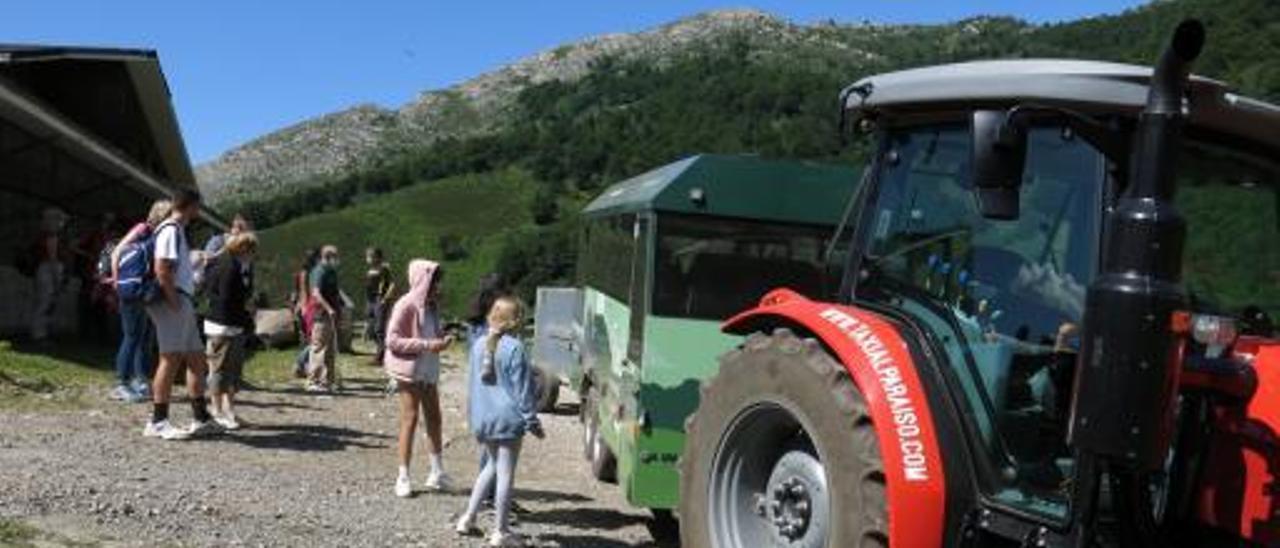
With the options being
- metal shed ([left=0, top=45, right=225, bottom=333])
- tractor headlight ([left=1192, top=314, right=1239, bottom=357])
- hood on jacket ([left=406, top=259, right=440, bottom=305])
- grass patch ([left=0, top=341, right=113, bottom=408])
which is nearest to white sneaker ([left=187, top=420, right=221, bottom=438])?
grass patch ([left=0, top=341, right=113, bottom=408])

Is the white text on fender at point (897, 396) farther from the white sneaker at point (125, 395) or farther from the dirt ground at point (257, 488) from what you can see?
the white sneaker at point (125, 395)

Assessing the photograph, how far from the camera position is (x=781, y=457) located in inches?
224

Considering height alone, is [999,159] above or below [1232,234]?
above

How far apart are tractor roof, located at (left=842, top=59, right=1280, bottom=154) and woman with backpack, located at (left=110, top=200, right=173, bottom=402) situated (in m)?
7.12

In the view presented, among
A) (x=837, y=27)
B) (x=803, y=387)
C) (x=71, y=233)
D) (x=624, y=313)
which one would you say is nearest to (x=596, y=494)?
(x=624, y=313)

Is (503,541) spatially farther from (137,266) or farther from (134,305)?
(134,305)

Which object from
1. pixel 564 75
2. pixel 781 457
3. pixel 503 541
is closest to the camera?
pixel 781 457

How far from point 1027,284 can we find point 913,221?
73cm

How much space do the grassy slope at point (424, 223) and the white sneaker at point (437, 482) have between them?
7065 cm

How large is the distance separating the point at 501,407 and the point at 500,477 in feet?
1.31

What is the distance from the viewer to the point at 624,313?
9992 mm

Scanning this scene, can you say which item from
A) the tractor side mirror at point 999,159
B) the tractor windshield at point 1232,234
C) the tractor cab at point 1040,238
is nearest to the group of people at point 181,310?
the tractor cab at point 1040,238

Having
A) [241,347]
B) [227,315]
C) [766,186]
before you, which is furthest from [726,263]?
[241,347]

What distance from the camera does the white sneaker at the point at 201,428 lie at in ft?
35.4
